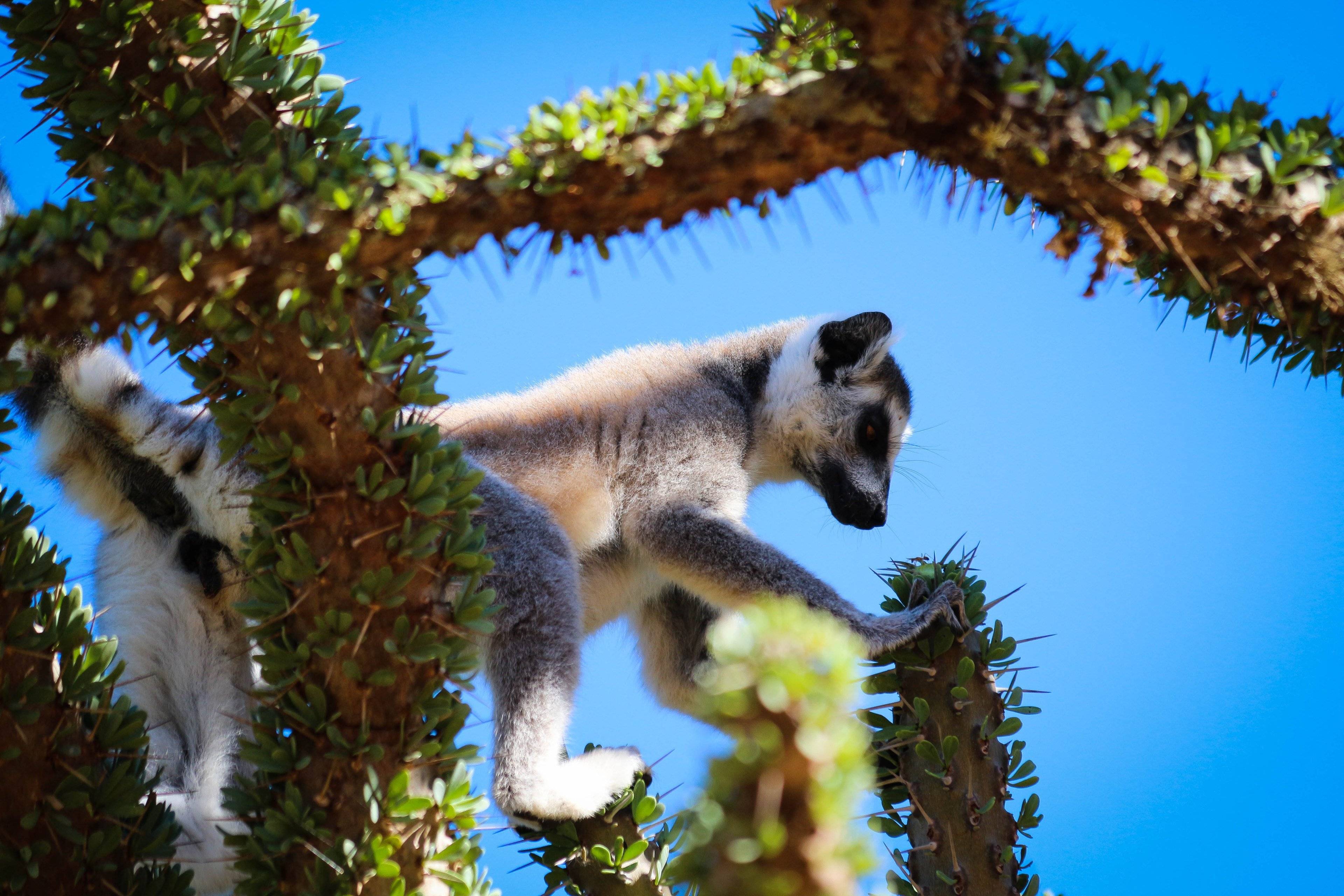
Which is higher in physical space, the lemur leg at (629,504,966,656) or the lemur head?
the lemur head

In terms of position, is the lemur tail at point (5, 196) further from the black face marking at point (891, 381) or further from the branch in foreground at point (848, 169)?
the black face marking at point (891, 381)

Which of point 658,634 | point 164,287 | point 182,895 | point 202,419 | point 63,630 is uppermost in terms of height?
A: point 658,634

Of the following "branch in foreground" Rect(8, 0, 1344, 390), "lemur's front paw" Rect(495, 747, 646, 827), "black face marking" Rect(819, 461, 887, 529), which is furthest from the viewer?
"black face marking" Rect(819, 461, 887, 529)

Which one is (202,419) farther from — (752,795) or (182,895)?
(752,795)

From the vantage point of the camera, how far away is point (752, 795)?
2.89ft

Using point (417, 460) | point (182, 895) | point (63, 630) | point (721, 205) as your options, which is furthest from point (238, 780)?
point (721, 205)

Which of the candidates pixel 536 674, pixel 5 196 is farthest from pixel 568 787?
pixel 5 196

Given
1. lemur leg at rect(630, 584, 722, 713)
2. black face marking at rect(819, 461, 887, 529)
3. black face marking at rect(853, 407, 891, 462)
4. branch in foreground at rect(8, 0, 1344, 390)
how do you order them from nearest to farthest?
branch in foreground at rect(8, 0, 1344, 390), lemur leg at rect(630, 584, 722, 713), black face marking at rect(819, 461, 887, 529), black face marking at rect(853, 407, 891, 462)

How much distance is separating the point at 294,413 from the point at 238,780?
573 mm

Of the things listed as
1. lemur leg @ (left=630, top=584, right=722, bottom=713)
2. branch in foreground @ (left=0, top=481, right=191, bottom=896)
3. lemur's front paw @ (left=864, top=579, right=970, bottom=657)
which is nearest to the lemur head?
lemur leg @ (left=630, top=584, right=722, bottom=713)

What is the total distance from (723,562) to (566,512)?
0.54 metres

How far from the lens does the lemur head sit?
13.4 ft

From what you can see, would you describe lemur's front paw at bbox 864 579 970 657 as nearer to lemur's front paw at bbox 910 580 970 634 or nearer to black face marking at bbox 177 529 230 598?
lemur's front paw at bbox 910 580 970 634

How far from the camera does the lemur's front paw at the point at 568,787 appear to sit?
2326 mm
